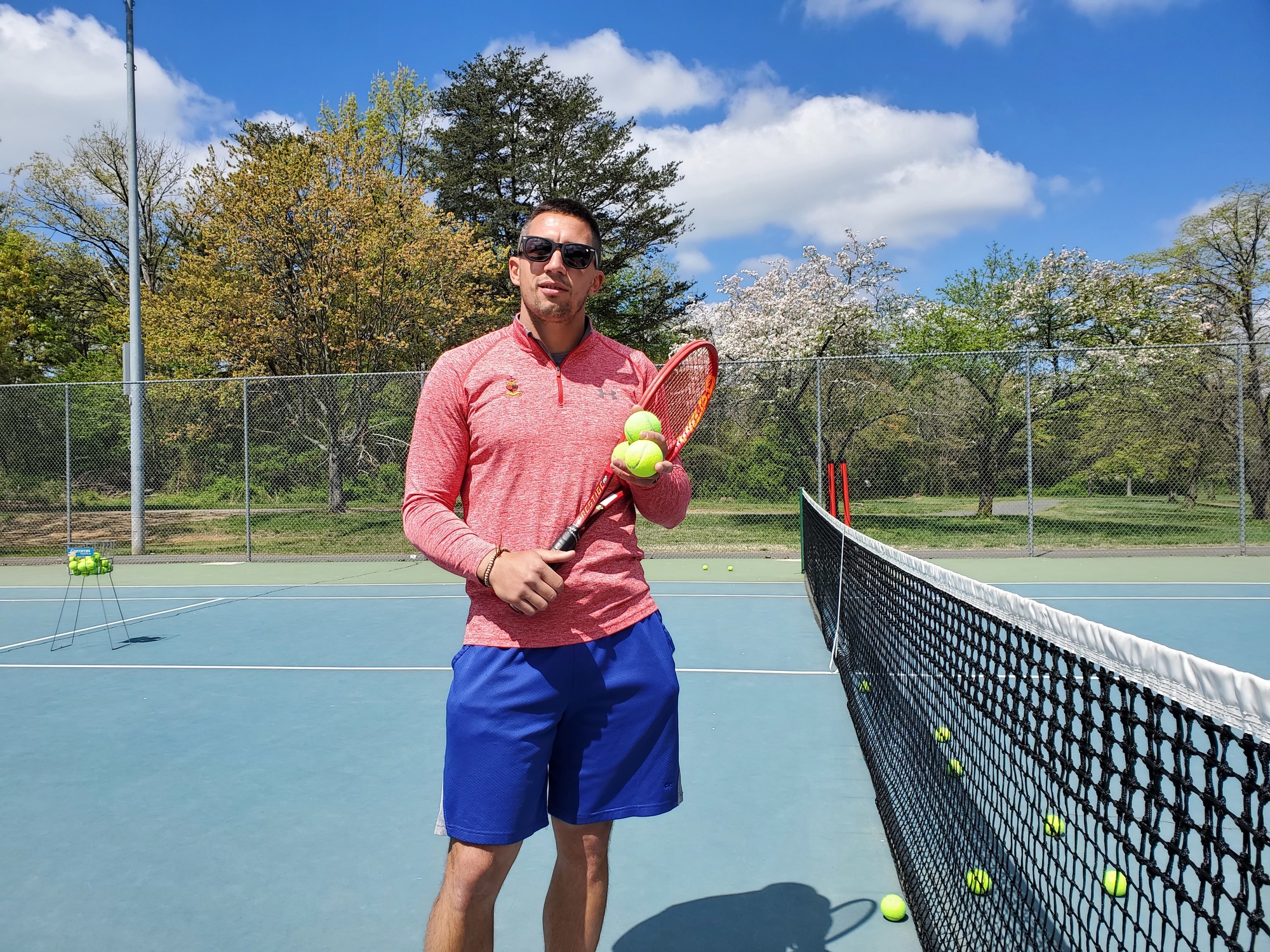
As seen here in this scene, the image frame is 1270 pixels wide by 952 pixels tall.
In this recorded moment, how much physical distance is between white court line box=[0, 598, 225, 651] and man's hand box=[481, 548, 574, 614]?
633 cm

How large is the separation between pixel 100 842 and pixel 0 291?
1922 cm

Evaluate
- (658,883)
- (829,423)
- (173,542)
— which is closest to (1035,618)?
(658,883)

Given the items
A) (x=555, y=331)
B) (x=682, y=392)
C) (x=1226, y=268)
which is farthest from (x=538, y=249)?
(x=1226, y=268)

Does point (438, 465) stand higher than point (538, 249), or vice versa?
point (538, 249)

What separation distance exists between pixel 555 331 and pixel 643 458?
0.34m

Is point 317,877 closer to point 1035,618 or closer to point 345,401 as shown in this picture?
point 1035,618

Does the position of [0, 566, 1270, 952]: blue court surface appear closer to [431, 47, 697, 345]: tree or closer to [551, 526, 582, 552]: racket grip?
[551, 526, 582, 552]: racket grip

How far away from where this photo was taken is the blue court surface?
2.45 meters

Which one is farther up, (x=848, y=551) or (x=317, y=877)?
(x=848, y=551)

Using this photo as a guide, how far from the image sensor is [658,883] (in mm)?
2658

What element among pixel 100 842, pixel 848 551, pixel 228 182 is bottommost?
pixel 100 842

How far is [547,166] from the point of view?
895 inches

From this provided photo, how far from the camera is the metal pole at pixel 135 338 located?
11281 mm

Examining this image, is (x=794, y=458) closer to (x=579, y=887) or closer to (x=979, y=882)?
(x=979, y=882)
